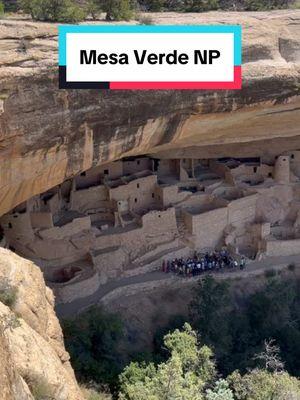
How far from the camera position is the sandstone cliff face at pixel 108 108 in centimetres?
724

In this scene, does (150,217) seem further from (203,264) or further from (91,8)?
(91,8)

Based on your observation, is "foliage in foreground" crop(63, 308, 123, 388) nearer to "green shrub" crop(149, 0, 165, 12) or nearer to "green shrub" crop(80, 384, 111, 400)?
"green shrub" crop(80, 384, 111, 400)

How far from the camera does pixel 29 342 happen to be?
4879 millimetres

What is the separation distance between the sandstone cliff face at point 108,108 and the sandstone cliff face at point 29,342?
88.6 inches

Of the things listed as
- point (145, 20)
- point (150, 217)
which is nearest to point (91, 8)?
point (145, 20)

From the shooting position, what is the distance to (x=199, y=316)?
11.4 m

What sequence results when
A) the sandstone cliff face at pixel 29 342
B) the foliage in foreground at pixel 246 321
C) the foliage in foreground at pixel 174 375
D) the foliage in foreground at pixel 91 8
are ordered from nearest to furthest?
the sandstone cliff face at pixel 29 342 < the foliage in foreground at pixel 174 375 < the foliage in foreground at pixel 91 8 < the foliage in foreground at pixel 246 321

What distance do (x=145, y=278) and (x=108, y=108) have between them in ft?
16.4

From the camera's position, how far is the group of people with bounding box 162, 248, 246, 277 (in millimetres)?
12367

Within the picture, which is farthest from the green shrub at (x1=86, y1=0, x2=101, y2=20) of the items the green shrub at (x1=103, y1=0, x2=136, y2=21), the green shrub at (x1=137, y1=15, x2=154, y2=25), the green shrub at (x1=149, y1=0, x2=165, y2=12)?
the green shrub at (x1=149, y1=0, x2=165, y2=12)

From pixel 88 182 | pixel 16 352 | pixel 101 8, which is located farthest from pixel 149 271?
pixel 16 352

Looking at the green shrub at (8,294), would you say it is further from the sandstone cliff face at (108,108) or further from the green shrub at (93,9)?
the green shrub at (93,9)

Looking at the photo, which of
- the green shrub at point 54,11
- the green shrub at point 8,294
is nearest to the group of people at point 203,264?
the green shrub at point 54,11

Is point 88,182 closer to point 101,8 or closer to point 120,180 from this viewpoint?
point 120,180
